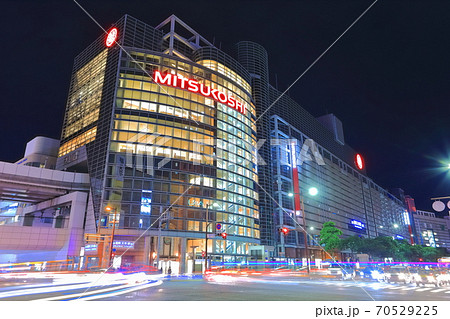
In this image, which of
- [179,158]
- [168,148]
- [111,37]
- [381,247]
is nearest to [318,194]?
[381,247]

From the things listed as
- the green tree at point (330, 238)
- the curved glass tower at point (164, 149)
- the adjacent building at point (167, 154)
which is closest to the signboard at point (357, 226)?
the adjacent building at point (167, 154)

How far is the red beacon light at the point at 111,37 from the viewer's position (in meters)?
70.4

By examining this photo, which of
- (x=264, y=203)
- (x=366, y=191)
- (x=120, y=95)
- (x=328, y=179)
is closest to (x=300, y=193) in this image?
(x=264, y=203)

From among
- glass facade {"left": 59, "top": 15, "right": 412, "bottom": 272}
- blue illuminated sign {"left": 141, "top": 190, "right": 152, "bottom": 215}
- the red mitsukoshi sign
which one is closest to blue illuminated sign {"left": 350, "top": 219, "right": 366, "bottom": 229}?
glass facade {"left": 59, "top": 15, "right": 412, "bottom": 272}

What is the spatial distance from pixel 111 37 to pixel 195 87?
2405 cm

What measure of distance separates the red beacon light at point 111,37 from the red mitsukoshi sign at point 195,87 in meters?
15.6

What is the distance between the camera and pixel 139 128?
6197 cm

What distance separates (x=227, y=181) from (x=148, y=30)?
139 feet

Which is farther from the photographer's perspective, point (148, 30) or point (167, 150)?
point (148, 30)

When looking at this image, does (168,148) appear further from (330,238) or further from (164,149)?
(330,238)

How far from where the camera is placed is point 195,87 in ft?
228

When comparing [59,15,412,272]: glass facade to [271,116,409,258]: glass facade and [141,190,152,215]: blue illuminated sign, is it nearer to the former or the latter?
[141,190,152,215]: blue illuminated sign

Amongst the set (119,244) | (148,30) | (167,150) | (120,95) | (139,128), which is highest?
(148,30)
